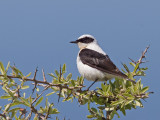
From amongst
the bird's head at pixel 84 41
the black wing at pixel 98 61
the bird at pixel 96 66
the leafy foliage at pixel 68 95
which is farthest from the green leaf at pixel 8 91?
the bird's head at pixel 84 41

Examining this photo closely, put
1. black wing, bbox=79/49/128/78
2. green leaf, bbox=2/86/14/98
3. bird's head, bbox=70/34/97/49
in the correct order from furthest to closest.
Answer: bird's head, bbox=70/34/97/49
black wing, bbox=79/49/128/78
green leaf, bbox=2/86/14/98

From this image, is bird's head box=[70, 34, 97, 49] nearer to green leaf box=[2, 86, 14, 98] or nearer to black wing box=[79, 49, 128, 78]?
black wing box=[79, 49, 128, 78]

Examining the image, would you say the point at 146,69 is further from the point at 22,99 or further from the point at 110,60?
the point at 22,99

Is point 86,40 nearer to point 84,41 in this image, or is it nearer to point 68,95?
point 84,41

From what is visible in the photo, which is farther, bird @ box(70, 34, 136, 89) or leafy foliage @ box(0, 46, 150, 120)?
bird @ box(70, 34, 136, 89)

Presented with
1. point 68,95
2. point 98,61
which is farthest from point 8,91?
point 98,61

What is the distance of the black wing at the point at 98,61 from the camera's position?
5.62 m

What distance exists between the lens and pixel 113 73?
5363 mm

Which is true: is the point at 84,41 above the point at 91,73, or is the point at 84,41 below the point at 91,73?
above

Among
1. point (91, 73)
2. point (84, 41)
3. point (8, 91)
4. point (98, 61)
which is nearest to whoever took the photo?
point (8, 91)

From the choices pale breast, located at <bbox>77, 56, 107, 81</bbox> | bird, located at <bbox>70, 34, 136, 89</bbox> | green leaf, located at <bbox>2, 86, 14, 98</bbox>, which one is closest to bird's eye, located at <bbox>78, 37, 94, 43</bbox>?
bird, located at <bbox>70, 34, 136, 89</bbox>

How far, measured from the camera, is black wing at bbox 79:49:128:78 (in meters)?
5.62

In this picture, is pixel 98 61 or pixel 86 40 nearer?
pixel 98 61

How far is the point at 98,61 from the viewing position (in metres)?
5.98
